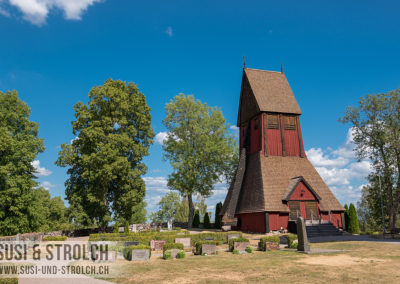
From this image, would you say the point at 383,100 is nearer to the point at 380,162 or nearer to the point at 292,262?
the point at 380,162

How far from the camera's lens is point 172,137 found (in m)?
47.4

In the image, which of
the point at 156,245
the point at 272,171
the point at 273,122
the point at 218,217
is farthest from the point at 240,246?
the point at 218,217

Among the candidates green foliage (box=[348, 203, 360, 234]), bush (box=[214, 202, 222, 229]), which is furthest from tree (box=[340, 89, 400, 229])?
bush (box=[214, 202, 222, 229])

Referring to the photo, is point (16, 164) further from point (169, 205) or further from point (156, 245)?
point (169, 205)

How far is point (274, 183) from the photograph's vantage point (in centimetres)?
3450

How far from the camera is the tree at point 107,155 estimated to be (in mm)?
32812

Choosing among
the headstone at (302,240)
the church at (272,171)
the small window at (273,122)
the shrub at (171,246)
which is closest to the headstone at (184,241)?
the shrub at (171,246)

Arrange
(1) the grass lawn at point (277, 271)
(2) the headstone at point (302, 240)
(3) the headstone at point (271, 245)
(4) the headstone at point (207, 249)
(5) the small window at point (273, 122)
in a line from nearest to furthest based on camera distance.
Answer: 1. (1) the grass lawn at point (277, 271)
2. (2) the headstone at point (302, 240)
3. (4) the headstone at point (207, 249)
4. (3) the headstone at point (271, 245)
5. (5) the small window at point (273, 122)

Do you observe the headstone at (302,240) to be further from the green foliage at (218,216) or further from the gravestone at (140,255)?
the green foliage at (218,216)

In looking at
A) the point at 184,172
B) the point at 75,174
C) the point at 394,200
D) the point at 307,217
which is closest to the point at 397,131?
the point at 394,200

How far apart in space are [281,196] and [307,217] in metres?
3.58

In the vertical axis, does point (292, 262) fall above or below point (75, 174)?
below

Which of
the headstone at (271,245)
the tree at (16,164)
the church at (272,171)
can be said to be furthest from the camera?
the church at (272,171)

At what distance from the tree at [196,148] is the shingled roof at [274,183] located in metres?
8.42
